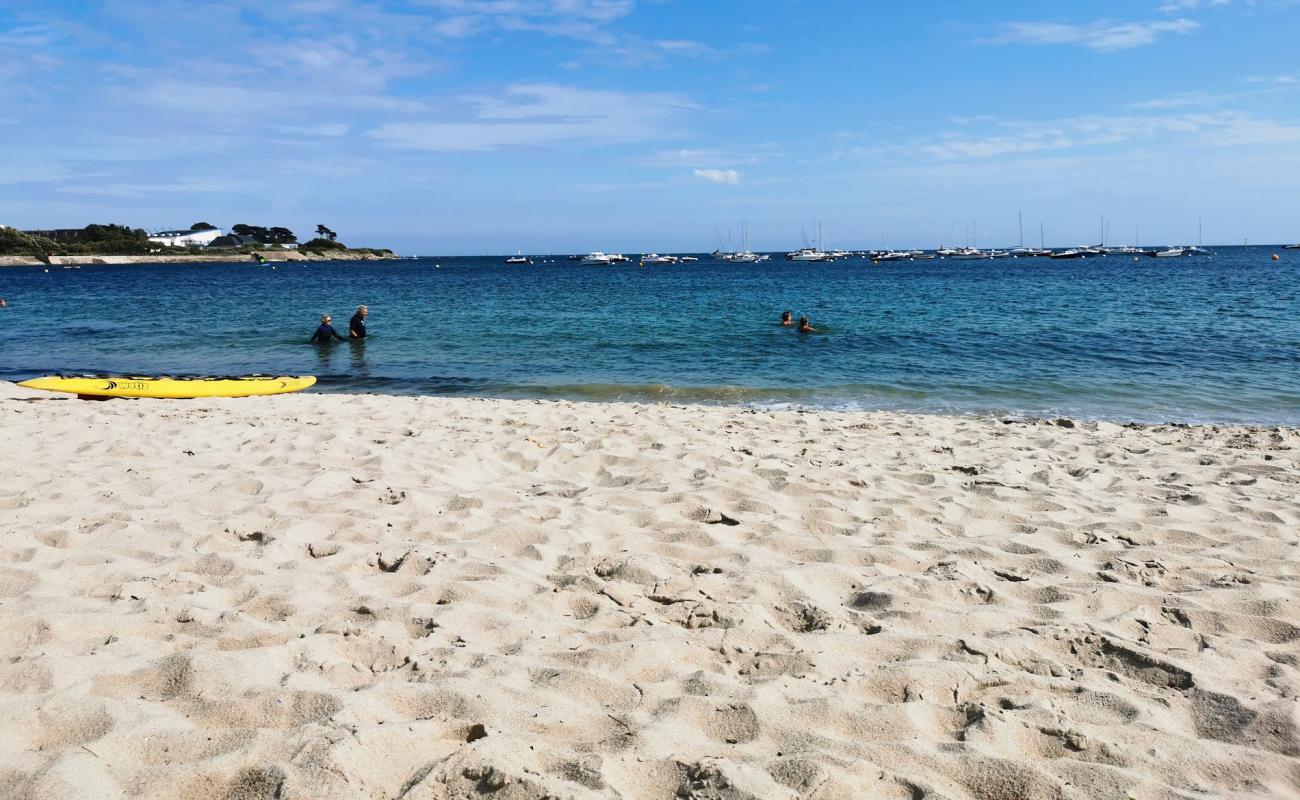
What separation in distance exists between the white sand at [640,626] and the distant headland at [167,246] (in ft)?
378

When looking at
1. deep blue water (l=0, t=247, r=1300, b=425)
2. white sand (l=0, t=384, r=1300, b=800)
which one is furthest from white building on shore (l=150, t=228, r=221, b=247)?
white sand (l=0, t=384, r=1300, b=800)

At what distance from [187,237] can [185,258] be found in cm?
3265

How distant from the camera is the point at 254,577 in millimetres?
4141

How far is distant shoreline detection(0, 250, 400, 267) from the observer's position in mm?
96688

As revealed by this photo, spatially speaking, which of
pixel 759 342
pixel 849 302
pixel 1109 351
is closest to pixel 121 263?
pixel 849 302

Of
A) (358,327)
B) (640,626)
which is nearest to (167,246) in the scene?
(358,327)

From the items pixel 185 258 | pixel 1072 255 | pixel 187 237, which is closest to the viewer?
pixel 1072 255

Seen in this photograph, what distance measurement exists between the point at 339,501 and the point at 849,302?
108 ft

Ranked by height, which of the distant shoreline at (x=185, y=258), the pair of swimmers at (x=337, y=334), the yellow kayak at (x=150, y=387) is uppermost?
the distant shoreline at (x=185, y=258)

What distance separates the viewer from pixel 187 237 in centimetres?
13912

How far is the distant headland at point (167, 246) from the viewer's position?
332 feet

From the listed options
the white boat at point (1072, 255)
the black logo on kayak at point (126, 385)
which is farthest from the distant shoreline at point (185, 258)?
the white boat at point (1072, 255)

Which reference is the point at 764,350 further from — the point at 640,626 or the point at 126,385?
the point at 640,626

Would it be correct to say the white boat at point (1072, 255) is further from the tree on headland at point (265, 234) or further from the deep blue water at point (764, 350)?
the tree on headland at point (265, 234)
